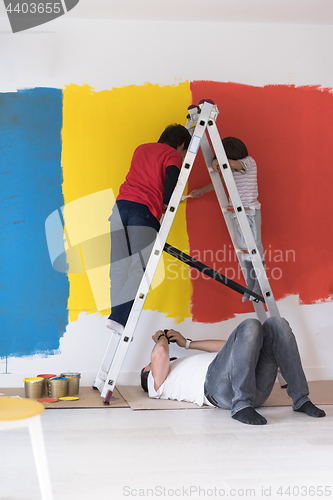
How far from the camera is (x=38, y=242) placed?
297 centimetres

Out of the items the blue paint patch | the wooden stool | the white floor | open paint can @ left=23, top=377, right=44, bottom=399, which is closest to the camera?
the wooden stool

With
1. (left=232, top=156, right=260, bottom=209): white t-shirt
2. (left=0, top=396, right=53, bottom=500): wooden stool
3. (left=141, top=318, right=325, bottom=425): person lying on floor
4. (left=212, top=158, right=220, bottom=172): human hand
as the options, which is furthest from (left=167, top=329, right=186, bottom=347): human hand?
(left=0, top=396, right=53, bottom=500): wooden stool

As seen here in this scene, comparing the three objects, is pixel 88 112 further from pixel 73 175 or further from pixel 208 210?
pixel 208 210

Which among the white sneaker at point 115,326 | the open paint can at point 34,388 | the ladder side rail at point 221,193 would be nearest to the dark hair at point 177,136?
the ladder side rail at point 221,193

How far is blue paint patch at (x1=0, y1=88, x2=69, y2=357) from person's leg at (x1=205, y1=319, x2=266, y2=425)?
123 centimetres

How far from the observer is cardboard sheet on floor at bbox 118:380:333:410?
2391mm

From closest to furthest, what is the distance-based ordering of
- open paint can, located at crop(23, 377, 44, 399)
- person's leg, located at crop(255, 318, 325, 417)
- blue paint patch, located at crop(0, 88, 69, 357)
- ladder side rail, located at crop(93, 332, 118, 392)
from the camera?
person's leg, located at crop(255, 318, 325, 417), open paint can, located at crop(23, 377, 44, 399), ladder side rail, located at crop(93, 332, 118, 392), blue paint patch, located at crop(0, 88, 69, 357)

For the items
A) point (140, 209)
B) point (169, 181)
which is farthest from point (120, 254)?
point (169, 181)

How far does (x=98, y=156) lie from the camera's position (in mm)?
3023

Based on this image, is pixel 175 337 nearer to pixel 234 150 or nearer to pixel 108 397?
pixel 108 397

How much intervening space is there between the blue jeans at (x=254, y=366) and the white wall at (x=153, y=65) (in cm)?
81

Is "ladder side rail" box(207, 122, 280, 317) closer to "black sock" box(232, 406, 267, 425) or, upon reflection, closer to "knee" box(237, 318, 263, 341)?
"knee" box(237, 318, 263, 341)

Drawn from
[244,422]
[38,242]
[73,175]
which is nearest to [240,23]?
[73,175]

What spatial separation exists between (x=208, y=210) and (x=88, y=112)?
3.41ft
